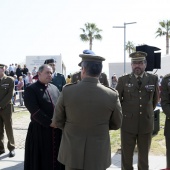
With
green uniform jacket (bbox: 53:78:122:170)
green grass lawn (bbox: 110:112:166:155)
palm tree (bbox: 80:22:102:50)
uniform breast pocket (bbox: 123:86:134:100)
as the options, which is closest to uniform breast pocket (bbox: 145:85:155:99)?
uniform breast pocket (bbox: 123:86:134:100)

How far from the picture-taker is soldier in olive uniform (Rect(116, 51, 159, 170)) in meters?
4.72

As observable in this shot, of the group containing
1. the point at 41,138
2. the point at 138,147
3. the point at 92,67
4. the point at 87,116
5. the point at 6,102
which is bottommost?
the point at 138,147

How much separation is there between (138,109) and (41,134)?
59.0 inches

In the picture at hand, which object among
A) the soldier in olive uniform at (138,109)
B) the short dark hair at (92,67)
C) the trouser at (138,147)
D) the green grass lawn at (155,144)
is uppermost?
the short dark hair at (92,67)

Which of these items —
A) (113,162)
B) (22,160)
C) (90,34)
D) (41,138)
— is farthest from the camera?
(90,34)

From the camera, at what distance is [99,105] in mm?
3082

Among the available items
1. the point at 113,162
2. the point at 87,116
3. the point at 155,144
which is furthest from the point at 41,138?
the point at 155,144

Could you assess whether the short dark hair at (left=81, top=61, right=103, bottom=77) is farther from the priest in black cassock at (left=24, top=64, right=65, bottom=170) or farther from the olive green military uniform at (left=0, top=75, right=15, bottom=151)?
the olive green military uniform at (left=0, top=75, right=15, bottom=151)

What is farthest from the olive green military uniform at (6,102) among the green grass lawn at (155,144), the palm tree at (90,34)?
the palm tree at (90,34)

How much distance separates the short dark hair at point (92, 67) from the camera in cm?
304

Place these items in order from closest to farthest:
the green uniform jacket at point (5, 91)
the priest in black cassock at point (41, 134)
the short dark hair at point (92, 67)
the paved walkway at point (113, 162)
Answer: the short dark hair at point (92, 67)
the priest in black cassock at point (41, 134)
the paved walkway at point (113, 162)
the green uniform jacket at point (5, 91)

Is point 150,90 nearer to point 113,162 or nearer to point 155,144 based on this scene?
point 113,162

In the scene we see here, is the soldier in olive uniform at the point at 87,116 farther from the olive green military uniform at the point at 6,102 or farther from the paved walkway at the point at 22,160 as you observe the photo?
the olive green military uniform at the point at 6,102

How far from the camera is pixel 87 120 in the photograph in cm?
309
